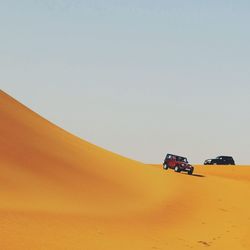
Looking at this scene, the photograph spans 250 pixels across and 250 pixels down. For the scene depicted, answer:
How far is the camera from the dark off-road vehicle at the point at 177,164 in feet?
130

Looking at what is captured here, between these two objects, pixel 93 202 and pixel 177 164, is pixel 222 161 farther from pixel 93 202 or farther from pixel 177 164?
pixel 93 202

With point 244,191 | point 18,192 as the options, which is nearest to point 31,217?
point 18,192

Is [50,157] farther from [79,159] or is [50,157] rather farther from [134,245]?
[134,245]

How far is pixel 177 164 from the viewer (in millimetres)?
40406

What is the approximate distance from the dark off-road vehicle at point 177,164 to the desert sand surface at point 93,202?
28.8 feet

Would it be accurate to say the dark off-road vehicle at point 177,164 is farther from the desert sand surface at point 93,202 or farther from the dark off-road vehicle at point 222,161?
the dark off-road vehicle at point 222,161

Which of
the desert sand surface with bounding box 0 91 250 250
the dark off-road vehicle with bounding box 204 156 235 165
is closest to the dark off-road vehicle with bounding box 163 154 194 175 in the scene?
the desert sand surface with bounding box 0 91 250 250

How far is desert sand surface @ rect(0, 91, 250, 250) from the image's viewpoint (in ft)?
41.3

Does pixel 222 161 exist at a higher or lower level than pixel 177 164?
higher

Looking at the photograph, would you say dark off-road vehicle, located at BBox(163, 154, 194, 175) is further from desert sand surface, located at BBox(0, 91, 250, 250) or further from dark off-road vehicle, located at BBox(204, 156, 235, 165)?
dark off-road vehicle, located at BBox(204, 156, 235, 165)

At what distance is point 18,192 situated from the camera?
15.4 metres

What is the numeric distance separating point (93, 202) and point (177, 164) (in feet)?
76.3

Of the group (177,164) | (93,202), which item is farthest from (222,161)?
(93,202)

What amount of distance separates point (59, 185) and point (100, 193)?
79.8 inches
